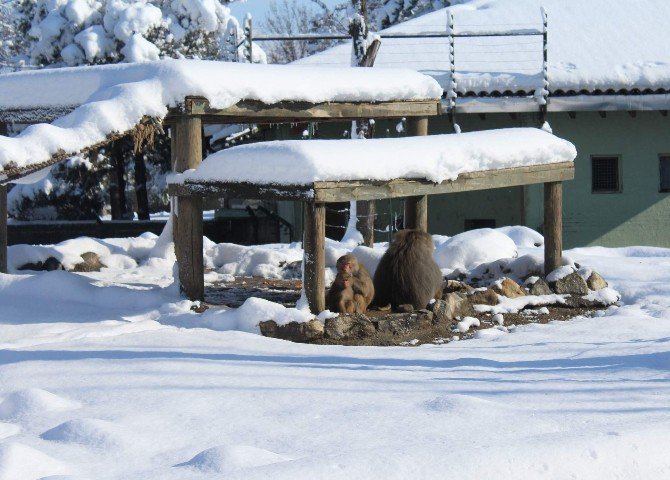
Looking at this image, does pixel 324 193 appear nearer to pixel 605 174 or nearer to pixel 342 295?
pixel 342 295

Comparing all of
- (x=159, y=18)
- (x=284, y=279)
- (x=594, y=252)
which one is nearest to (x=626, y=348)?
(x=284, y=279)

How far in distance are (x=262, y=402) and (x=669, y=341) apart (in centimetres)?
411

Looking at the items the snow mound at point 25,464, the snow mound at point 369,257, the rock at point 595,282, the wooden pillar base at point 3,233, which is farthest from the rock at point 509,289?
the snow mound at point 25,464

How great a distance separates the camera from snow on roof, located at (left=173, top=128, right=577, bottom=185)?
9.49 metres

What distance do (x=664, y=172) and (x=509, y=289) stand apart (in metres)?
9.10

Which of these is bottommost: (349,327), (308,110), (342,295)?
(349,327)

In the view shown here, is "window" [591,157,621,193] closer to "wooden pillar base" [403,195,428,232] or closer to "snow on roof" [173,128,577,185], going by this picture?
"wooden pillar base" [403,195,428,232]

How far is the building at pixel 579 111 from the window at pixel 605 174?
0.02 m

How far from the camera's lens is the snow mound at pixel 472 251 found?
13531mm

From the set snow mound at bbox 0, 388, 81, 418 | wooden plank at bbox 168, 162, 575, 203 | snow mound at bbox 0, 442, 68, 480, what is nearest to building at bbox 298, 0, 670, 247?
wooden plank at bbox 168, 162, 575, 203

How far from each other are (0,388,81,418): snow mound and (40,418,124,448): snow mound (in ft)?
1.54

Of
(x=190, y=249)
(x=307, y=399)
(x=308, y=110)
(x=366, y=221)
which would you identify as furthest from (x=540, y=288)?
(x=366, y=221)

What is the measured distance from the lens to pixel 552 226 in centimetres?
1200

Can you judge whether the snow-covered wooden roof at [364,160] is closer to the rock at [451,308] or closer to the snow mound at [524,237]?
the rock at [451,308]
